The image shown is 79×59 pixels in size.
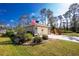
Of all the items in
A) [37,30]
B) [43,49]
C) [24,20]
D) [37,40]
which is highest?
[24,20]

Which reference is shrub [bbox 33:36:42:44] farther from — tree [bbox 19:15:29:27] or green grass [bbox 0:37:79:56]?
tree [bbox 19:15:29:27]

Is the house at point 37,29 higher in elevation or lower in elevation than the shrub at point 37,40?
higher

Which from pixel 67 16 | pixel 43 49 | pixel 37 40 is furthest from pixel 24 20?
pixel 67 16

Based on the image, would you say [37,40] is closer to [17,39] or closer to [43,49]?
[43,49]

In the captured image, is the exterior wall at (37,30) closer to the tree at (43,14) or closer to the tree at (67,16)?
the tree at (43,14)

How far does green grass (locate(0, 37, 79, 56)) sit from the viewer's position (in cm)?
288

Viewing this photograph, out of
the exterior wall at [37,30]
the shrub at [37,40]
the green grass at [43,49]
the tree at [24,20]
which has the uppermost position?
the tree at [24,20]

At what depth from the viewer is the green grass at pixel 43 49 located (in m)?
2.88

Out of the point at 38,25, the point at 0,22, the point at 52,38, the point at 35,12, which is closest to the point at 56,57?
the point at 52,38

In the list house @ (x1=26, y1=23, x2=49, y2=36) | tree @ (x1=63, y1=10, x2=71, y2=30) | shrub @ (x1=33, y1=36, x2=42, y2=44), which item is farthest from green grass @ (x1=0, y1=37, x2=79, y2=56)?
tree @ (x1=63, y1=10, x2=71, y2=30)

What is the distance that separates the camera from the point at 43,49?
9.54ft

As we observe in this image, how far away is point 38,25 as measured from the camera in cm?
294

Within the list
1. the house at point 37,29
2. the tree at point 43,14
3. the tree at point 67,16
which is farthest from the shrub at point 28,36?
the tree at point 67,16

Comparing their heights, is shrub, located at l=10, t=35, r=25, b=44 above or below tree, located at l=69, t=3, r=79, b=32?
below
